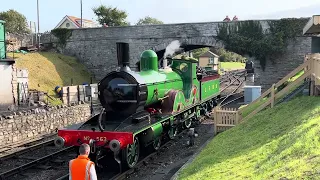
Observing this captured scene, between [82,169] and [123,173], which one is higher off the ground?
[82,169]

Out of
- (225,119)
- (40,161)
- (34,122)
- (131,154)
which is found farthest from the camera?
(34,122)

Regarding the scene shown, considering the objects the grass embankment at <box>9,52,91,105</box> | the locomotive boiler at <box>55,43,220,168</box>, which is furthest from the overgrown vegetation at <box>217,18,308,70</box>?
the locomotive boiler at <box>55,43,220,168</box>

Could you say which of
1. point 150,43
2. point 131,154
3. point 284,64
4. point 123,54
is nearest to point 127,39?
point 150,43

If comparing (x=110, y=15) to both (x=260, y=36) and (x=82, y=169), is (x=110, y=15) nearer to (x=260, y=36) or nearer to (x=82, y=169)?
(x=260, y=36)

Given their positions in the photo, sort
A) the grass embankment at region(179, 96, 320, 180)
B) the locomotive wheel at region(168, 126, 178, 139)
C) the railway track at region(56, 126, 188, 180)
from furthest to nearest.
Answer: the locomotive wheel at region(168, 126, 178, 139), the railway track at region(56, 126, 188, 180), the grass embankment at region(179, 96, 320, 180)

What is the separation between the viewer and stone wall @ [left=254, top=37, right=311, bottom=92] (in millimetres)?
26375

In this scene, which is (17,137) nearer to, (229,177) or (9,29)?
(229,177)

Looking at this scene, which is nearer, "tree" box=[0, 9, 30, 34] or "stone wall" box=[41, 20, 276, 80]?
"stone wall" box=[41, 20, 276, 80]

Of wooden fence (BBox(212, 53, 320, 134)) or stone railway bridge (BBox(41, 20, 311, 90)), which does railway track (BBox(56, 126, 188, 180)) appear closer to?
wooden fence (BBox(212, 53, 320, 134))

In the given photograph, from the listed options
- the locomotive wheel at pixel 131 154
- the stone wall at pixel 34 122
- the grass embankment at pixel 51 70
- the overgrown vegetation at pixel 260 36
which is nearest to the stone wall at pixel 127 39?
the overgrown vegetation at pixel 260 36

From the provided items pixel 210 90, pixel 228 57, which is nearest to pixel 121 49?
pixel 210 90

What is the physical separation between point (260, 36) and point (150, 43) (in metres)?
9.72

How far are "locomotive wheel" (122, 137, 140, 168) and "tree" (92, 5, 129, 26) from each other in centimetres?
3827

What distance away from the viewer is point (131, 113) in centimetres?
1038
